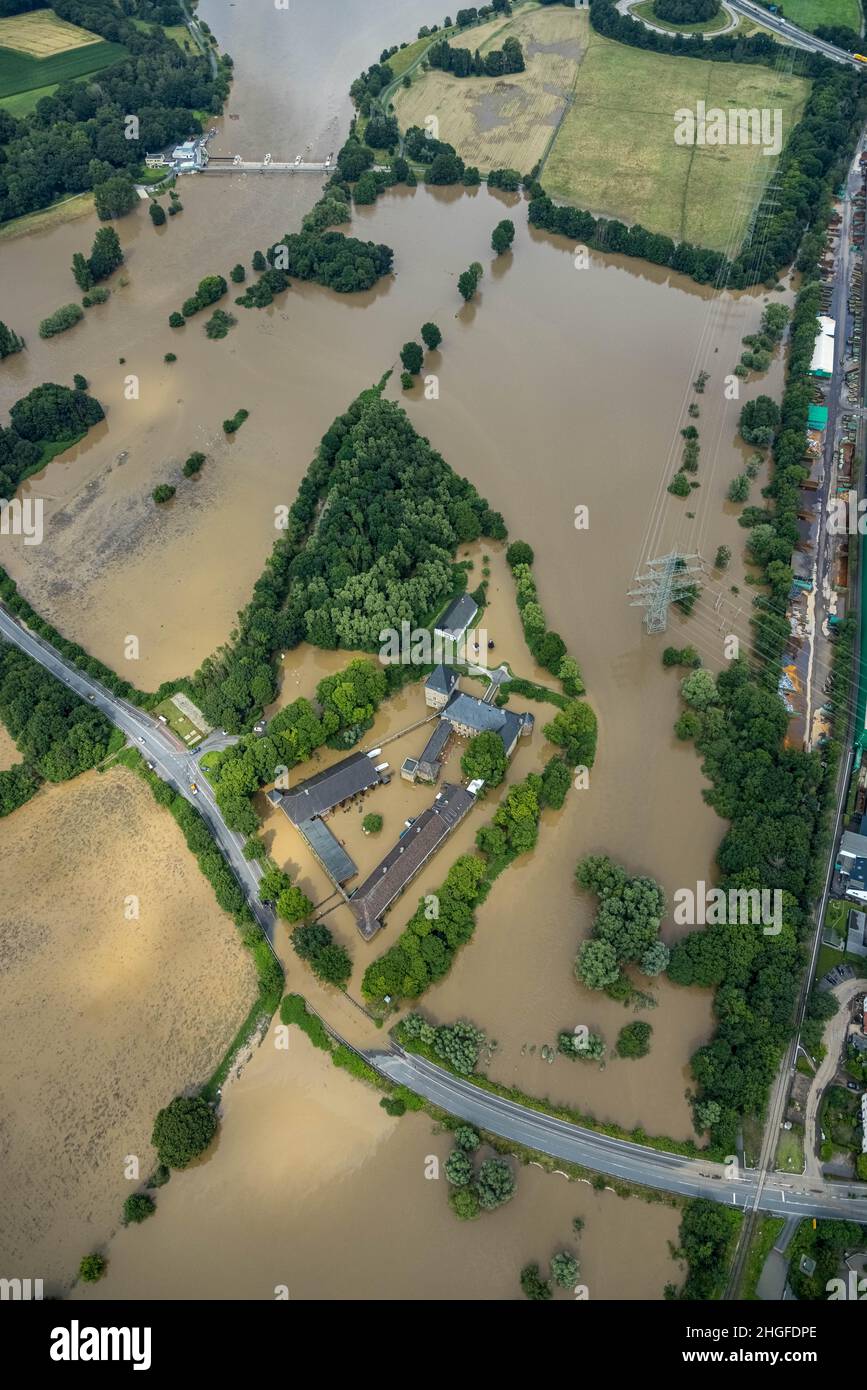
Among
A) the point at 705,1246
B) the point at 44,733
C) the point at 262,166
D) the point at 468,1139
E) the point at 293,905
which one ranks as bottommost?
the point at 705,1246

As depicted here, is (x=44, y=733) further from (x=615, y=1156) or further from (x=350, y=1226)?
(x=615, y=1156)

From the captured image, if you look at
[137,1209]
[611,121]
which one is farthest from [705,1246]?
[611,121]

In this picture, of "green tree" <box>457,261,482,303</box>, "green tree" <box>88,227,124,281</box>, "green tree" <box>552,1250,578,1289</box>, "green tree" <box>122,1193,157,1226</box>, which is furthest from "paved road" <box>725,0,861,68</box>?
"green tree" <box>122,1193,157,1226</box>

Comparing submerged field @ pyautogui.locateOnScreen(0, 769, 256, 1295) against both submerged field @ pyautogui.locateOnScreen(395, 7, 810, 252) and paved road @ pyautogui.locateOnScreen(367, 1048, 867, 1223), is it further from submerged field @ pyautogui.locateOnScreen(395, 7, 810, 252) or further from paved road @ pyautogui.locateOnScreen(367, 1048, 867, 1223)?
submerged field @ pyautogui.locateOnScreen(395, 7, 810, 252)

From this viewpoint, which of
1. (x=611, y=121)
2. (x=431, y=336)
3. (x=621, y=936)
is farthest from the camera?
(x=611, y=121)

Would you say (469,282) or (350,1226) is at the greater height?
(469,282)

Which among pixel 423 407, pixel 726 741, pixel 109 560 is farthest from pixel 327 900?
pixel 423 407
